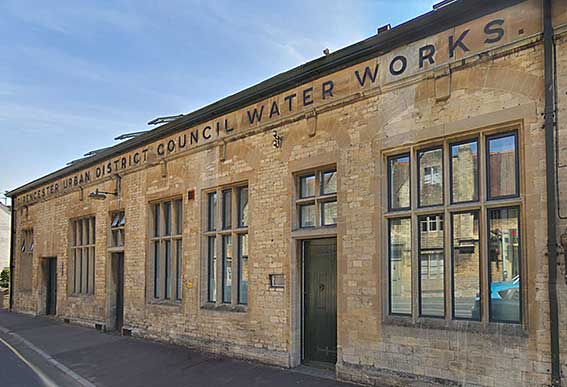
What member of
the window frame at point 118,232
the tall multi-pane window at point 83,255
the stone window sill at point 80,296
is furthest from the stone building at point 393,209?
the tall multi-pane window at point 83,255

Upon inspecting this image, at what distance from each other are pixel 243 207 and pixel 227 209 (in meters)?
0.62

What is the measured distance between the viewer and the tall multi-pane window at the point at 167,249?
14062mm

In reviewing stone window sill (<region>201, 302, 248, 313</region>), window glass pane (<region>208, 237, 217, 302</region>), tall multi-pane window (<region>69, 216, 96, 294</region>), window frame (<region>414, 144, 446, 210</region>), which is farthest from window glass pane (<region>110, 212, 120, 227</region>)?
window frame (<region>414, 144, 446, 210</region>)

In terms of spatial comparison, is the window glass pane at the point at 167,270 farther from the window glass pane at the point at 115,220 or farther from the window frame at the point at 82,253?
the window frame at the point at 82,253

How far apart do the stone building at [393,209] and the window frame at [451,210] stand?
2 cm

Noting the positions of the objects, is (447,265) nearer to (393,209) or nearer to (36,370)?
(393,209)

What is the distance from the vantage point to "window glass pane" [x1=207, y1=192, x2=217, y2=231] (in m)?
12.9

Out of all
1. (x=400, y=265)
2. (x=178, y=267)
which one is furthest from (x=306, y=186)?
(x=178, y=267)

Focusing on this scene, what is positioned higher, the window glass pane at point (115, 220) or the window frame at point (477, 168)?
the window frame at point (477, 168)

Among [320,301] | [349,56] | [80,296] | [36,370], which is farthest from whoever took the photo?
[80,296]

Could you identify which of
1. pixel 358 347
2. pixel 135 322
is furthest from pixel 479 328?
pixel 135 322

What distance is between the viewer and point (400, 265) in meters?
8.50

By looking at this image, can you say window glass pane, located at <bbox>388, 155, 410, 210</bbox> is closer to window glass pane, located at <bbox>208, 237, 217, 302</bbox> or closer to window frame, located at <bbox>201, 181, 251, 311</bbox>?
window frame, located at <bbox>201, 181, 251, 311</bbox>

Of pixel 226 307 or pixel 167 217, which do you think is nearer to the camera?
pixel 226 307
